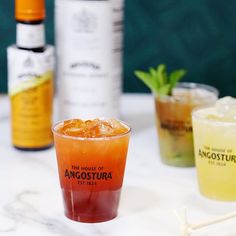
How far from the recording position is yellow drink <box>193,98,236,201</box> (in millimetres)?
965

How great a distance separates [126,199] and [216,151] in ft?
0.45

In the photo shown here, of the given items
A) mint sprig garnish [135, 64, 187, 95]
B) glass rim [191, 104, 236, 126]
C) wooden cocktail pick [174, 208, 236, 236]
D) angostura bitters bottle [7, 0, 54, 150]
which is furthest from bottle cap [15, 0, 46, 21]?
wooden cocktail pick [174, 208, 236, 236]

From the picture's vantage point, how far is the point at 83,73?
45.8 inches

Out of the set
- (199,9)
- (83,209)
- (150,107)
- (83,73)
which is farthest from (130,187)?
(199,9)

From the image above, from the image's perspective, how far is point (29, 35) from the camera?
1.11 meters

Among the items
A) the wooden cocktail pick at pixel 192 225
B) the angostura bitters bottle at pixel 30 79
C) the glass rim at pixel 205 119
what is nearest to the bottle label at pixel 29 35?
the angostura bitters bottle at pixel 30 79

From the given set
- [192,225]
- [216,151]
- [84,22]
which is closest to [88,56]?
[84,22]

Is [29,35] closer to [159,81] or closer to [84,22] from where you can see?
[84,22]

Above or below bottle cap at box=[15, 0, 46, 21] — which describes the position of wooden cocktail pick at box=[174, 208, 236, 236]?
below

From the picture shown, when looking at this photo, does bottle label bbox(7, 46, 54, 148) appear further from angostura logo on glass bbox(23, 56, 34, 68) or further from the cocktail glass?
the cocktail glass

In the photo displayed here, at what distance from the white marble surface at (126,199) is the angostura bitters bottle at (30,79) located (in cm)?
3

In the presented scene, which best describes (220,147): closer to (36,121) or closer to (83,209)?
(83,209)

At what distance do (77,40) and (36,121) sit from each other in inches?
5.7

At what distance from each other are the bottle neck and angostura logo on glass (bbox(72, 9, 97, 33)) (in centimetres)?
6
